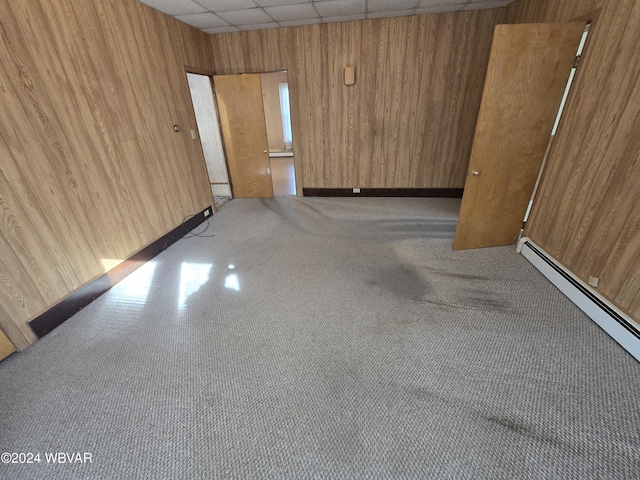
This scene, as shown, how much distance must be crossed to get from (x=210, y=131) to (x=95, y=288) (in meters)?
3.18

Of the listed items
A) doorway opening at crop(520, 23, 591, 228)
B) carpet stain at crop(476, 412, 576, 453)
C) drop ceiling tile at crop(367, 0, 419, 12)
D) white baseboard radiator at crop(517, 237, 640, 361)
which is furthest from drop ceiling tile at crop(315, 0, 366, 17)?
carpet stain at crop(476, 412, 576, 453)

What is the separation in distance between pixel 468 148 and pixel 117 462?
505 centimetres

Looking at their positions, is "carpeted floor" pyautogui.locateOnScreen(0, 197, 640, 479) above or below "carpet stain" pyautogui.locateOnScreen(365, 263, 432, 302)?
below

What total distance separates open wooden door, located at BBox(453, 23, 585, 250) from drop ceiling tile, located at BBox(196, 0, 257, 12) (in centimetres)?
258

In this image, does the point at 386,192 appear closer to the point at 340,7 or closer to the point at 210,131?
the point at 340,7

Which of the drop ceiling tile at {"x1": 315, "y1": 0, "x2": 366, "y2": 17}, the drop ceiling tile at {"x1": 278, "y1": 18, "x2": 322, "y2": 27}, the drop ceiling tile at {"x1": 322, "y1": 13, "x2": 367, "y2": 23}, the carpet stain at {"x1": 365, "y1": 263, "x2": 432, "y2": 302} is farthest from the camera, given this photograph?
the drop ceiling tile at {"x1": 278, "y1": 18, "x2": 322, "y2": 27}

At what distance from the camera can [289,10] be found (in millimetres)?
3240

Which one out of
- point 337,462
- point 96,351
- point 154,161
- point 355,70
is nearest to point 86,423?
point 96,351

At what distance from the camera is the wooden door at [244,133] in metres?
4.26

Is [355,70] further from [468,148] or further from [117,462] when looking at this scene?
[117,462]

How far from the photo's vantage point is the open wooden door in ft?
7.23

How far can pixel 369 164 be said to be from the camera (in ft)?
14.9

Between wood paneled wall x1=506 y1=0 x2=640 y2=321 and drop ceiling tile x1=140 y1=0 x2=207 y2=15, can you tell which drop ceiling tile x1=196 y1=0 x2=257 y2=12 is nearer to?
drop ceiling tile x1=140 y1=0 x2=207 y2=15

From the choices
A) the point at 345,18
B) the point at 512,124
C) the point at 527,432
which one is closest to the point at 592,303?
the point at 527,432
